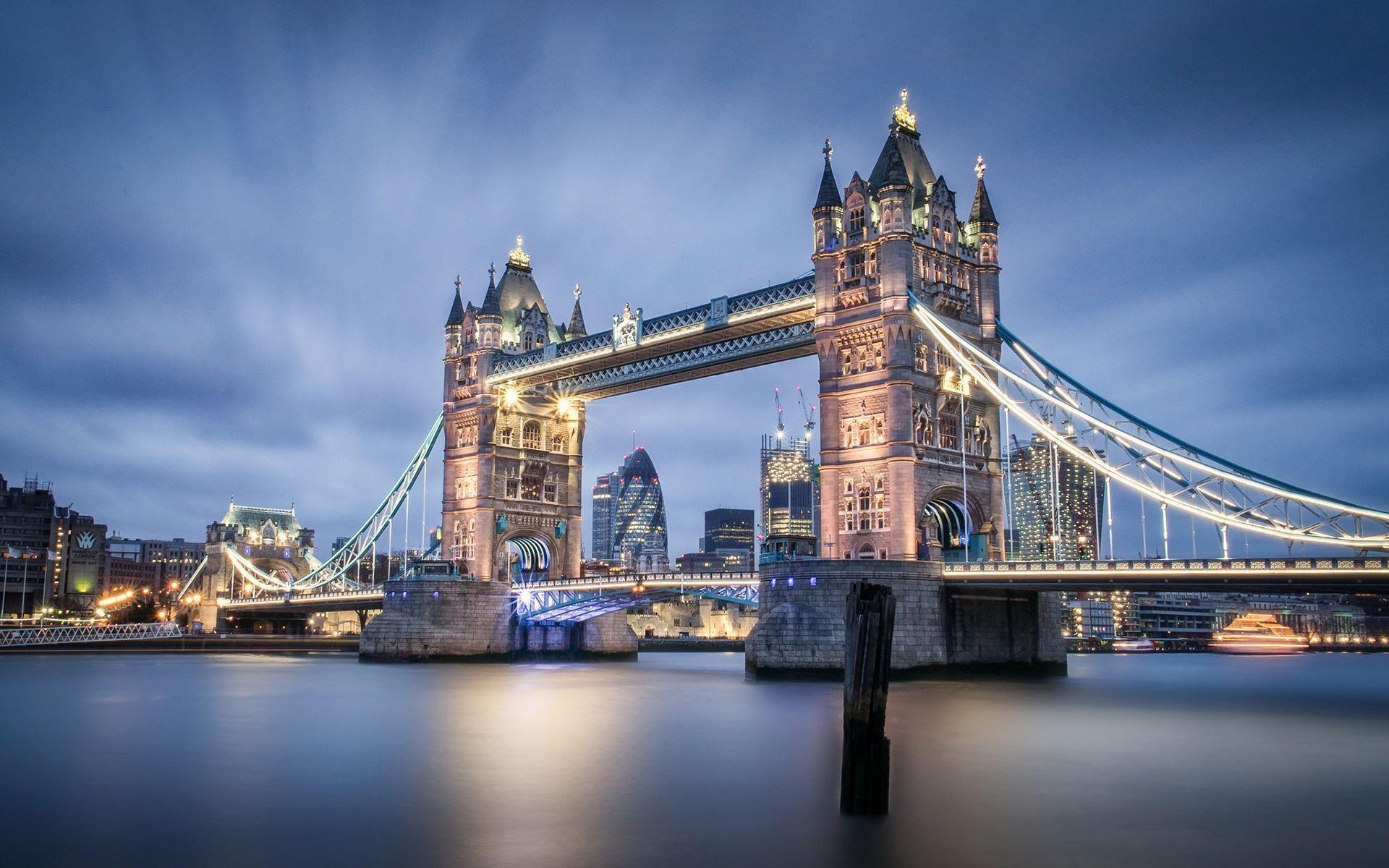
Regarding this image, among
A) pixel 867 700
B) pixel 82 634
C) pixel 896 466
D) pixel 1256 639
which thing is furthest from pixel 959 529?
pixel 1256 639

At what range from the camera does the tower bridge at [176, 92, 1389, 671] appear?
41.3 metres

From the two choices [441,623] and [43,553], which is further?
[43,553]

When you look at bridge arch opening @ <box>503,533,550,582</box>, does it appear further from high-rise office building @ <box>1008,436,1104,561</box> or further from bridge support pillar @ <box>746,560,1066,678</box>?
high-rise office building @ <box>1008,436,1104,561</box>

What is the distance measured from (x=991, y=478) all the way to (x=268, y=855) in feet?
130

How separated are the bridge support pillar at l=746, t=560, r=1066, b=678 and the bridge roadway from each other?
0.87 m

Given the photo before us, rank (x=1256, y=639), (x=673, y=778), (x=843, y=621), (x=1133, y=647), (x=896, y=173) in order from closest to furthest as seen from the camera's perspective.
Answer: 1. (x=673, y=778)
2. (x=843, y=621)
3. (x=896, y=173)
4. (x=1256, y=639)
5. (x=1133, y=647)

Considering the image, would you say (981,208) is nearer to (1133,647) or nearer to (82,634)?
(82,634)

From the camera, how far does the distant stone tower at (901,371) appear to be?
48.2 metres

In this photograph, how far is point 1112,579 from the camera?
40094 mm

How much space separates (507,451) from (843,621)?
101 feet

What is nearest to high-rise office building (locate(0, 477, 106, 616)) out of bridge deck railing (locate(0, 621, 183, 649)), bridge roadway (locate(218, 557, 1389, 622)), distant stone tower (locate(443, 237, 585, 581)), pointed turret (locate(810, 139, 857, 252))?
bridge deck railing (locate(0, 621, 183, 649))

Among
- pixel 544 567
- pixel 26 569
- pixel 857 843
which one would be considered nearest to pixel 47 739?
pixel 857 843

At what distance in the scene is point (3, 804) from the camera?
21.3 meters

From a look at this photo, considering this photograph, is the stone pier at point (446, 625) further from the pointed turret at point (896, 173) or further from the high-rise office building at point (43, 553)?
the high-rise office building at point (43, 553)
